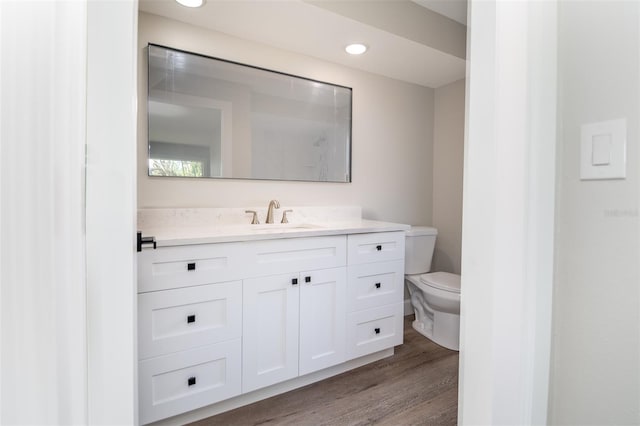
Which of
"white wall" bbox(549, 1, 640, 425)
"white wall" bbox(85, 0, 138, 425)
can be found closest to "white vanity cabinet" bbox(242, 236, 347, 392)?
"white wall" bbox(85, 0, 138, 425)

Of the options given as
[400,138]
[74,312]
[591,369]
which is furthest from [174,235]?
[400,138]

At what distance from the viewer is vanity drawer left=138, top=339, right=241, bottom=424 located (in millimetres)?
1372

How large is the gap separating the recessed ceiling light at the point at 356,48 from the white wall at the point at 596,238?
163cm

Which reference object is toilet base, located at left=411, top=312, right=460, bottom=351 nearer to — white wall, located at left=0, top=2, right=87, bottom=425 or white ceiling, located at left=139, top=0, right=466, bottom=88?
white ceiling, located at left=139, top=0, right=466, bottom=88

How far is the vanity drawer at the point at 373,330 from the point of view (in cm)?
195

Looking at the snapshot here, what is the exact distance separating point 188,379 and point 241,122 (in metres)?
1.52

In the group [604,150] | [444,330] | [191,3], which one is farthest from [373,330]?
[191,3]

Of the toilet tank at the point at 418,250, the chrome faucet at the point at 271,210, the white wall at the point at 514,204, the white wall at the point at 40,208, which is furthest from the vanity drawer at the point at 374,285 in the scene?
the white wall at the point at 40,208

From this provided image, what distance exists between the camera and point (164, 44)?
184cm

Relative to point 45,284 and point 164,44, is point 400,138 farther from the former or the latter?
point 45,284

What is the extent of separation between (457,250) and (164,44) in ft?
8.88

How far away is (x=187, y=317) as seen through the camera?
1442 mm

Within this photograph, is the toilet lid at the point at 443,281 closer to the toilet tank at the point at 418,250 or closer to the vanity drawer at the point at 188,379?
the toilet tank at the point at 418,250

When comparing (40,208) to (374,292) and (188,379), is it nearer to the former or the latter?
(188,379)
